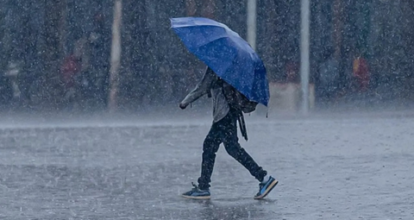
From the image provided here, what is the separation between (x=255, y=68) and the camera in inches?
396

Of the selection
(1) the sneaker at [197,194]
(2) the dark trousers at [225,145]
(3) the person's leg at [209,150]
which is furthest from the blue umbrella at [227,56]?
(1) the sneaker at [197,194]

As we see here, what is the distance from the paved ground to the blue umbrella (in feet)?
3.40

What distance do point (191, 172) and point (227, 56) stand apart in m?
2.81

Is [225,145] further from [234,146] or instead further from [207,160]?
[207,160]

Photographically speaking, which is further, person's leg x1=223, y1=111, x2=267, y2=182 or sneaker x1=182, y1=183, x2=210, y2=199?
sneaker x1=182, y1=183, x2=210, y2=199

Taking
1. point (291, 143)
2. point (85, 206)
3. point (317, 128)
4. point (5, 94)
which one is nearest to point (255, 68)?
point (85, 206)

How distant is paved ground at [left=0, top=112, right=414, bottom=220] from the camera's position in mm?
9734

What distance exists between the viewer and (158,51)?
81.3 feet

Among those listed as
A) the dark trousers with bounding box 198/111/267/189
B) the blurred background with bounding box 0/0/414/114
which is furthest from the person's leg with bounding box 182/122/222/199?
the blurred background with bounding box 0/0/414/114

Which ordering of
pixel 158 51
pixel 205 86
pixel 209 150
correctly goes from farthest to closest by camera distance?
pixel 158 51
pixel 209 150
pixel 205 86

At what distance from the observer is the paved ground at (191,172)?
9734 millimetres

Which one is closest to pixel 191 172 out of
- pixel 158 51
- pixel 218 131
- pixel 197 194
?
pixel 197 194

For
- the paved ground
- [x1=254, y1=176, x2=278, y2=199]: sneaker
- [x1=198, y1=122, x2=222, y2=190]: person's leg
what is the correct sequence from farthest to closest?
1. [x1=254, y1=176, x2=278, y2=199]: sneaker
2. [x1=198, y1=122, x2=222, y2=190]: person's leg
3. the paved ground

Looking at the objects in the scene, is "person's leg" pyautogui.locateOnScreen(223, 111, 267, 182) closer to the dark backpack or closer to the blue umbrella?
the dark backpack
